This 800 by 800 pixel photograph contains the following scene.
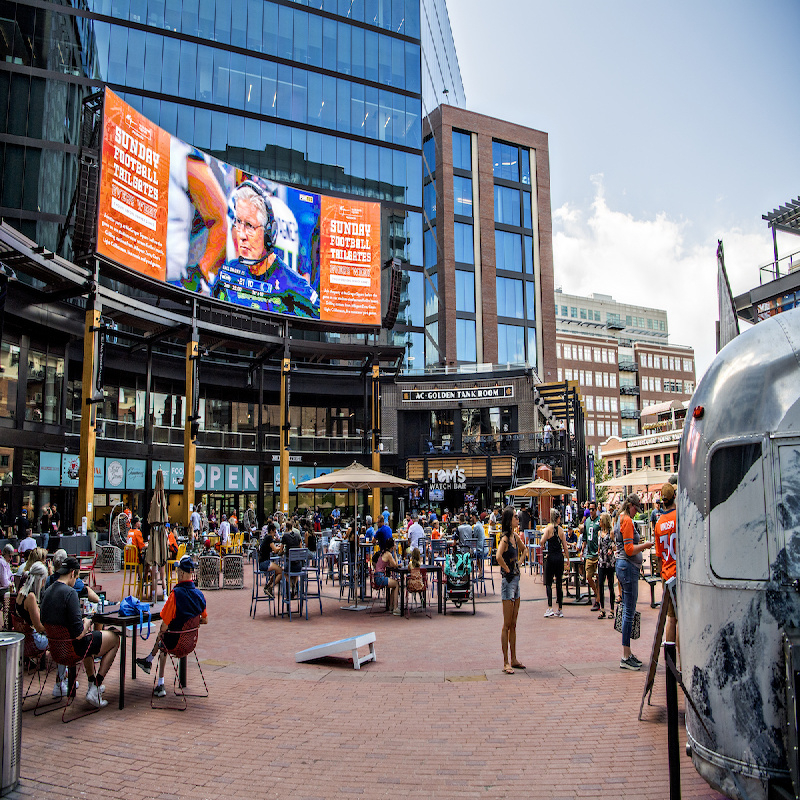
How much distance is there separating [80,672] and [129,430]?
2611 centimetres

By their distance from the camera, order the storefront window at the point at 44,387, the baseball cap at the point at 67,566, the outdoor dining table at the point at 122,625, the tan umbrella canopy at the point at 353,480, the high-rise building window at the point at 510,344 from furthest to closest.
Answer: the high-rise building window at the point at 510,344 → the storefront window at the point at 44,387 → the tan umbrella canopy at the point at 353,480 → the baseball cap at the point at 67,566 → the outdoor dining table at the point at 122,625

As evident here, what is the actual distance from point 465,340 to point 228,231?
2857 cm

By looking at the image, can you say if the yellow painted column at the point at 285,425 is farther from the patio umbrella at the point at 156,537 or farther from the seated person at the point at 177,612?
the seated person at the point at 177,612

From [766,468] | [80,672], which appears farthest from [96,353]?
[766,468]

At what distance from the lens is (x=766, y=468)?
4.38 m

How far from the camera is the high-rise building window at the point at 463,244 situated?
5778cm

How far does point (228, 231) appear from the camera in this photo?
3175 cm

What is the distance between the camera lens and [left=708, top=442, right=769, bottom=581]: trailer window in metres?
4.36

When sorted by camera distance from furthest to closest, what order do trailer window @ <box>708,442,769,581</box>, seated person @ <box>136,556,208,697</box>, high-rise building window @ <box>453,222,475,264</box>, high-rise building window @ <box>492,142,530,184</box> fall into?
high-rise building window @ <box>492,142,530,184</box>
high-rise building window @ <box>453,222,475,264</box>
seated person @ <box>136,556,208,697</box>
trailer window @ <box>708,442,769,581</box>

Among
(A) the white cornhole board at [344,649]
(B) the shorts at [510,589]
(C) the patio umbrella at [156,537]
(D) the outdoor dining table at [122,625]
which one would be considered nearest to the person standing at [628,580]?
(B) the shorts at [510,589]

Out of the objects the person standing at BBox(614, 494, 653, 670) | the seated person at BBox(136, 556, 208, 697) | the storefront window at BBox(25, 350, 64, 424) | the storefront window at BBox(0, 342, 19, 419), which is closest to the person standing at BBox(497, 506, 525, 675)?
the person standing at BBox(614, 494, 653, 670)

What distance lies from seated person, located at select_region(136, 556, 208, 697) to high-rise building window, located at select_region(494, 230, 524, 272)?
179 feet

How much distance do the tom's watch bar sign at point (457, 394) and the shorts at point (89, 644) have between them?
3633 centimetres

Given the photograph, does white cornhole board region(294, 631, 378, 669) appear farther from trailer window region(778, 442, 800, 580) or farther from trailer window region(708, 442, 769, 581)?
trailer window region(778, 442, 800, 580)
